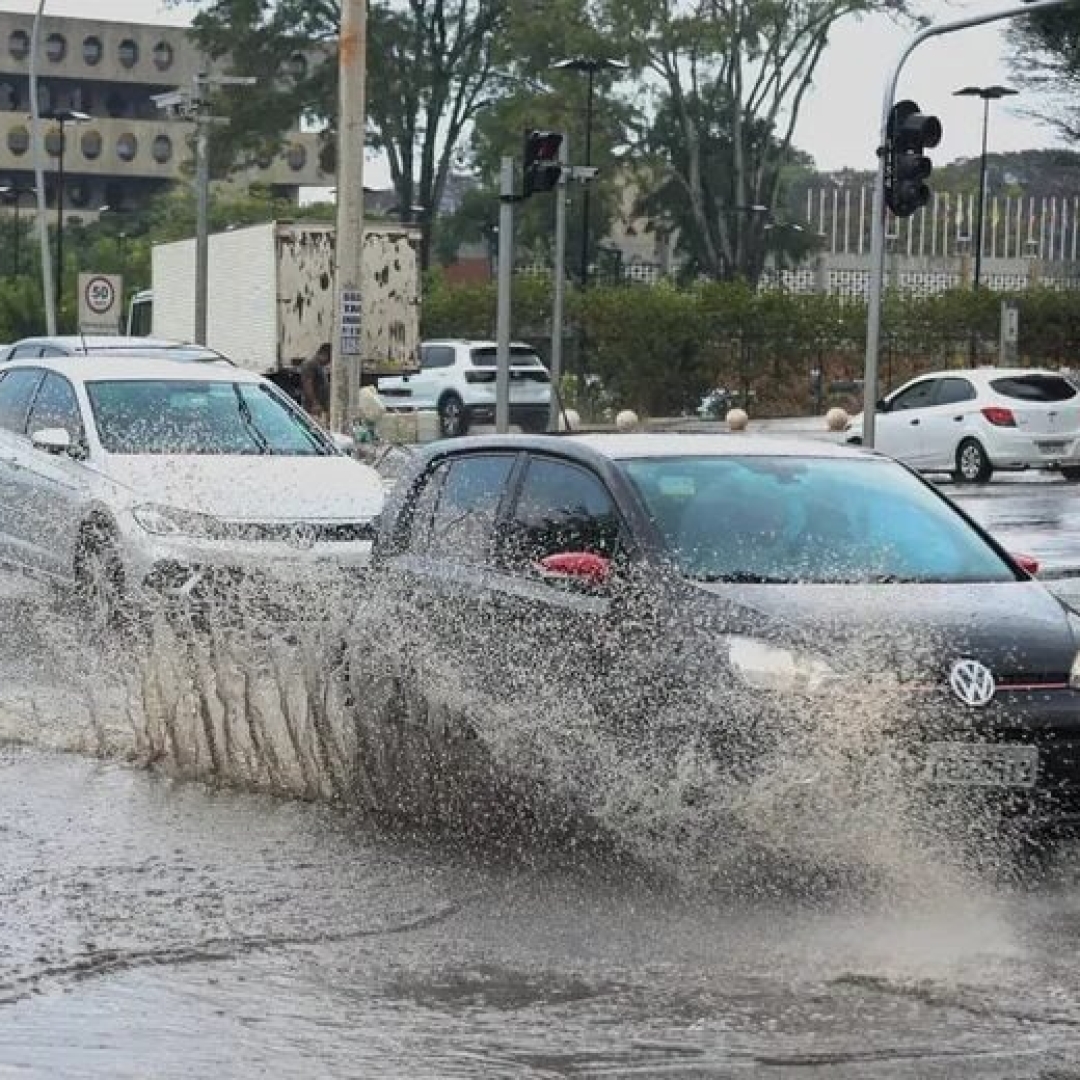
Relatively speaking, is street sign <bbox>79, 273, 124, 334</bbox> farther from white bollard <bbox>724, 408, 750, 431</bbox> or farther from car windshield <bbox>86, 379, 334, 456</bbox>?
car windshield <bbox>86, 379, 334, 456</bbox>

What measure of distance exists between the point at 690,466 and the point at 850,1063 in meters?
3.75

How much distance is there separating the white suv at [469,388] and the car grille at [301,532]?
33.4 meters

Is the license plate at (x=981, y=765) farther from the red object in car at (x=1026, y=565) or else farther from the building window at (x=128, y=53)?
the building window at (x=128, y=53)

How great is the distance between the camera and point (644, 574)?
8703 mm

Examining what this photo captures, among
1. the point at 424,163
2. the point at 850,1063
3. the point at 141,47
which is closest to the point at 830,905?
the point at 850,1063

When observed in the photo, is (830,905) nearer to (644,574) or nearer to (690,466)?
(644,574)

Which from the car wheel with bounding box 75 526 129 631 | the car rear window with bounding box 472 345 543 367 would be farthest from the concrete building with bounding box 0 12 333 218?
the car wheel with bounding box 75 526 129 631

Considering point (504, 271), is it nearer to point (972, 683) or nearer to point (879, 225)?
point (879, 225)

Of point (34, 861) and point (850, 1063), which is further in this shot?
point (34, 861)

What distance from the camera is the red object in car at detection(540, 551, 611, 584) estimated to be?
28.9 ft

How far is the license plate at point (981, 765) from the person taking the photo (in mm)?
7953

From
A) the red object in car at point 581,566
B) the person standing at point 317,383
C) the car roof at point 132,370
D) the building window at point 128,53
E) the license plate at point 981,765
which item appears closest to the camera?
the license plate at point 981,765

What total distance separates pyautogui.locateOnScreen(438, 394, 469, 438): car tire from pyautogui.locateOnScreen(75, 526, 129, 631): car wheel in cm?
3219

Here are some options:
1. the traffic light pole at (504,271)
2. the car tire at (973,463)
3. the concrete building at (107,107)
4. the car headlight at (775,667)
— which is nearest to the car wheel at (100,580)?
the car headlight at (775,667)
